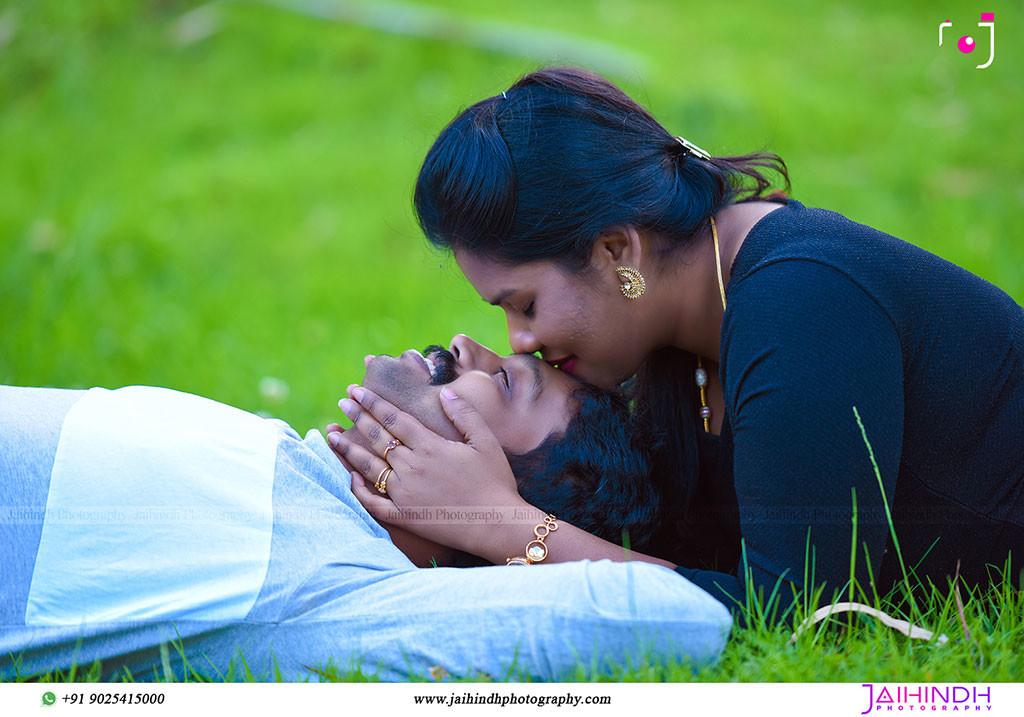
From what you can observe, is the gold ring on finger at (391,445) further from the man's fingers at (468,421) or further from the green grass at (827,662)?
the green grass at (827,662)

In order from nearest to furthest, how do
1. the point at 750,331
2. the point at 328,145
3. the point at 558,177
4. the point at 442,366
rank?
the point at 750,331
the point at 558,177
the point at 442,366
the point at 328,145

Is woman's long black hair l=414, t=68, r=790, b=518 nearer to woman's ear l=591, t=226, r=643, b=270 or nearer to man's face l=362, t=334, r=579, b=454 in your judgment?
woman's ear l=591, t=226, r=643, b=270

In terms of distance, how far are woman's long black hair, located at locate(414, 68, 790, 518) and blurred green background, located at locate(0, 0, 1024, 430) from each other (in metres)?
1.93

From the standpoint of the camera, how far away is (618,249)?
277 cm

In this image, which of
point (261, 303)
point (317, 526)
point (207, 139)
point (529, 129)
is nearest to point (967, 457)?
point (529, 129)

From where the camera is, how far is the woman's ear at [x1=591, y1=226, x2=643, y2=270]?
Answer: 2742mm

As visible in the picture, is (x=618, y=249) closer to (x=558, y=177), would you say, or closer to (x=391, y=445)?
(x=558, y=177)

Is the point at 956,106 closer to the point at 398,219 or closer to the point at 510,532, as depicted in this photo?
the point at 398,219

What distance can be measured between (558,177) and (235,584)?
4.28 ft

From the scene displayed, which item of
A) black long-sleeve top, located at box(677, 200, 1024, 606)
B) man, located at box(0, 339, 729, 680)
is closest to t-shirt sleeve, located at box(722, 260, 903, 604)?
black long-sleeve top, located at box(677, 200, 1024, 606)

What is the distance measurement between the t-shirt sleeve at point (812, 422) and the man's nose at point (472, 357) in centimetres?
76

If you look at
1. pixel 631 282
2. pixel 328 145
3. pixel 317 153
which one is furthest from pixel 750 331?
pixel 328 145
